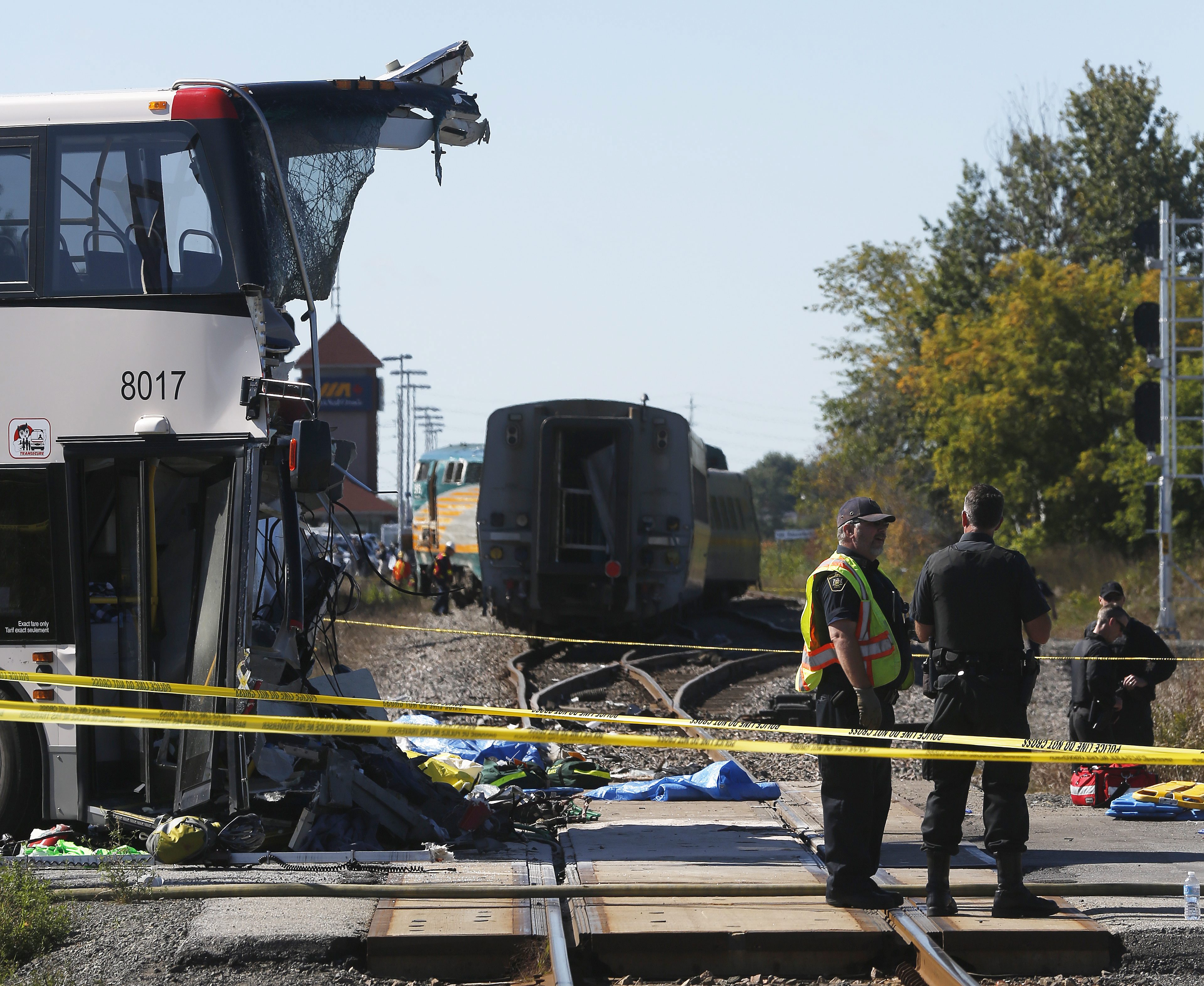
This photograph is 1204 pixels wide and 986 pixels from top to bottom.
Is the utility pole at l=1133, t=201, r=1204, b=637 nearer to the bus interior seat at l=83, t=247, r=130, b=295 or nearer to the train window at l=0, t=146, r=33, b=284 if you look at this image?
the bus interior seat at l=83, t=247, r=130, b=295

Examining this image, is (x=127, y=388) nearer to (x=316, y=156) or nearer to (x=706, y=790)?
(x=316, y=156)

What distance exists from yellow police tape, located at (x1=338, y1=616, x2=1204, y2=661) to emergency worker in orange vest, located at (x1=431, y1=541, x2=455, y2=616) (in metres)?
1.11

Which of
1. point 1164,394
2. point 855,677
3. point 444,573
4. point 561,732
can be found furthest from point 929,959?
point 444,573

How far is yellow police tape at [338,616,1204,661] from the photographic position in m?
9.85

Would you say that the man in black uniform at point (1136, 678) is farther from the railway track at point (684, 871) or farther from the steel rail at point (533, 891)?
the steel rail at point (533, 891)

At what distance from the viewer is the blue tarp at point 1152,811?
28.3ft

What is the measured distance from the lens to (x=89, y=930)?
588 centimetres

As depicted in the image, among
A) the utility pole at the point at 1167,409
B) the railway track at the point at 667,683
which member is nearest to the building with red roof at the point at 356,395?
the railway track at the point at 667,683

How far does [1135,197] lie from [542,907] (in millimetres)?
47258

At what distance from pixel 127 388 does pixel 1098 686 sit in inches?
256

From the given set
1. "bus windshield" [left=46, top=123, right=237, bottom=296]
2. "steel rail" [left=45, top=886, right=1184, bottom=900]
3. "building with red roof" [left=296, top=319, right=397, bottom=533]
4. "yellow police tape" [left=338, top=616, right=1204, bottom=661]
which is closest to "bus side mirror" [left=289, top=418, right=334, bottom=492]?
"bus windshield" [left=46, top=123, right=237, bottom=296]

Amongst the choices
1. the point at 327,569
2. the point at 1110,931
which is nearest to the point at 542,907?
the point at 1110,931

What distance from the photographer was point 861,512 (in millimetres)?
6699

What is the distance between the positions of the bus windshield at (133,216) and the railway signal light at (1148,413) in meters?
17.6
